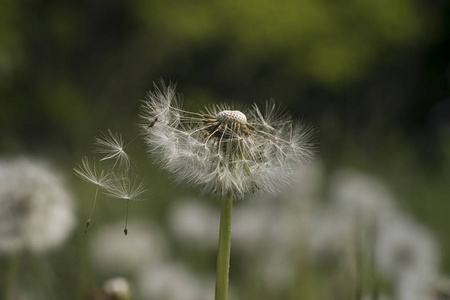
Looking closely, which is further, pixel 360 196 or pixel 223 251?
pixel 360 196

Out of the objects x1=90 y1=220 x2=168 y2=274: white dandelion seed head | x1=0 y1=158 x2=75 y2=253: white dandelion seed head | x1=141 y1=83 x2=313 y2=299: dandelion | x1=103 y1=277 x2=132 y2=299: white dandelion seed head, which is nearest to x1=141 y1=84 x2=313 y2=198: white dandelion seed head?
x1=141 y1=83 x2=313 y2=299: dandelion

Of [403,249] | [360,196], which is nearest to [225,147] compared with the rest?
[403,249]

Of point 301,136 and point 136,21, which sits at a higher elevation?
point 136,21

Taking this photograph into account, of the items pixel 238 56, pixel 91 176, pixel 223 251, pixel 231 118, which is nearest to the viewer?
pixel 223 251

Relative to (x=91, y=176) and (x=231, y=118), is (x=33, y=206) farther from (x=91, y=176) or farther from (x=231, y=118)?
(x=231, y=118)

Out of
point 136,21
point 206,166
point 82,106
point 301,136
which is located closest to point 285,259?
point 301,136

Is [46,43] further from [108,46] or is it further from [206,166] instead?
[206,166]

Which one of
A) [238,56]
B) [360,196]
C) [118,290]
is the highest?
[238,56]

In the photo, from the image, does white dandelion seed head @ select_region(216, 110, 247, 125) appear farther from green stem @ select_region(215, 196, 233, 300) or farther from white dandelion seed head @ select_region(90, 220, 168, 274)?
white dandelion seed head @ select_region(90, 220, 168, 274)
